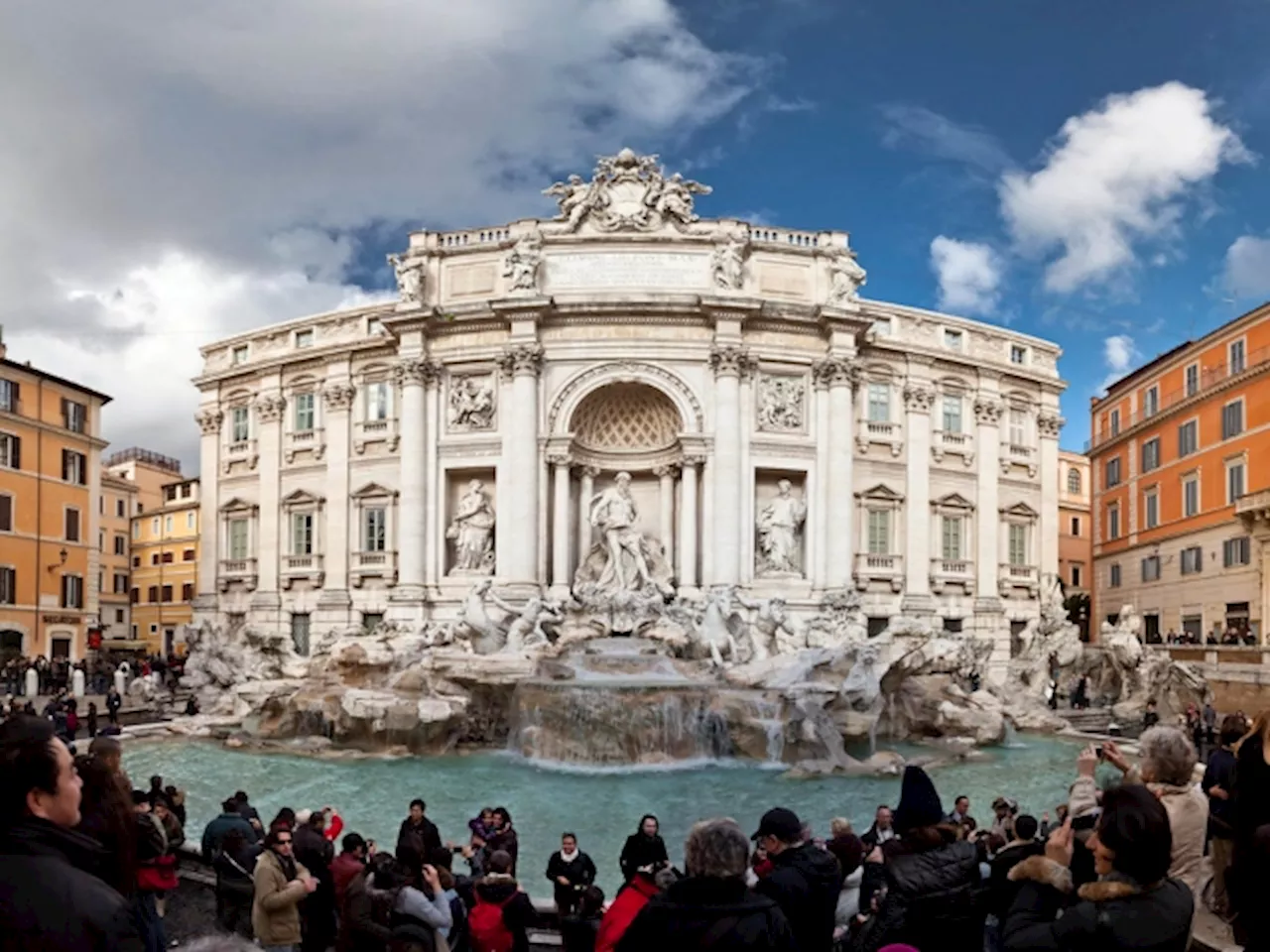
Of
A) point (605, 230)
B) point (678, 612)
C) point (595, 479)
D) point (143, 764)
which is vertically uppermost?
point (605, 230)

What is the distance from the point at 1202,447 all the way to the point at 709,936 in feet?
128

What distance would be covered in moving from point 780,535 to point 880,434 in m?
5.31

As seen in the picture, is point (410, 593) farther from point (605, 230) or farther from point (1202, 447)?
point (1202, 447)

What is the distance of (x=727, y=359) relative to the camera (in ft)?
98.8

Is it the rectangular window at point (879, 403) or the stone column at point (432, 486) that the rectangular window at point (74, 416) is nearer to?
the stone column at point (432, 486)

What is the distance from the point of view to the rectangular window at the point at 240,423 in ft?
120

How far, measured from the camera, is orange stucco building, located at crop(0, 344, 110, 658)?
34.8 meters

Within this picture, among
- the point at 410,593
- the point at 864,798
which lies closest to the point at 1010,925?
the point at 864,798

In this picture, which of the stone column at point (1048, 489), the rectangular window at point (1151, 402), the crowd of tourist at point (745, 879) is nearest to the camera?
the crowd of tourist at point (745, 879)

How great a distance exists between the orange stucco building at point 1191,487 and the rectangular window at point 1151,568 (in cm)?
4

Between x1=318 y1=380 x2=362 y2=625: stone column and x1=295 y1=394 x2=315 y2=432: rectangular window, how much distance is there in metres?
1.13

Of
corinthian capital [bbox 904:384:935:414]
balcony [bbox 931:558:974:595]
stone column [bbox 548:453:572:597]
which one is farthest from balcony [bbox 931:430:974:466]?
stone column [bbox 548:453:572:597]

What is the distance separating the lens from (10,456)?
35094mm

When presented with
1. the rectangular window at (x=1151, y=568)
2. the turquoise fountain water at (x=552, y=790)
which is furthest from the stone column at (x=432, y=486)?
the rectangular window at (x=1151, y=568)
